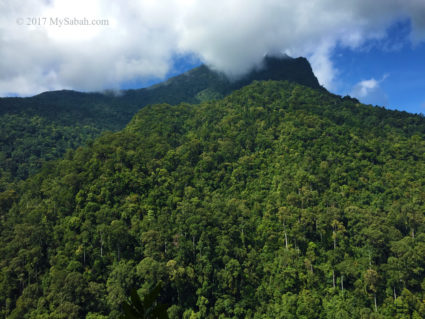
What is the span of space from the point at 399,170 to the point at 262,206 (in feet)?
94.0

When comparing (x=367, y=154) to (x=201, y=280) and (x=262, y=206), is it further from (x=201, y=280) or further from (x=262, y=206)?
(x=201, y=280)

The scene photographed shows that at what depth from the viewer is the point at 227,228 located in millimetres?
46406

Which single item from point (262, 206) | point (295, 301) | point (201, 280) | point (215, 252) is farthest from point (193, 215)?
point (295, 301)

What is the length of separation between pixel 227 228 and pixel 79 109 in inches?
4111

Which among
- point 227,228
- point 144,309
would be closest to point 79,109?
point 227,228

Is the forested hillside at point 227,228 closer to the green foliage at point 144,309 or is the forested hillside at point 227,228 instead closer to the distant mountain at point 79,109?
the distant mountain at point 79,109

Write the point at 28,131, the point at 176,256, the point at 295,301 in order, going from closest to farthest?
the point at 295,301
the point at 176,256
the point at 28,131

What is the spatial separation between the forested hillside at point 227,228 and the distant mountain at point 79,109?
94.2 feet

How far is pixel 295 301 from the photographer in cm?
3716

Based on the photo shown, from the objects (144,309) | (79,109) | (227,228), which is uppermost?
(79,109)

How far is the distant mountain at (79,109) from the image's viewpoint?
8175 cm

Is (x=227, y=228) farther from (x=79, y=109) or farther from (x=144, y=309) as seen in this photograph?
(x=79, y=109)

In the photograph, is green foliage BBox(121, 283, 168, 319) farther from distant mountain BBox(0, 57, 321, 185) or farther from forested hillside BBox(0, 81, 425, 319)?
distant mountain BBox(0, 57, 321, 185)

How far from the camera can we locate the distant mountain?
8175 centimetres
